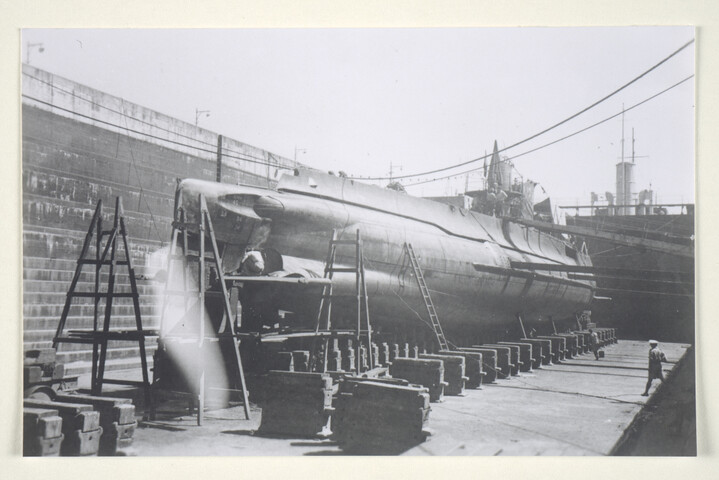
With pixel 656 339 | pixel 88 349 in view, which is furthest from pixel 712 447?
pixel 88 349

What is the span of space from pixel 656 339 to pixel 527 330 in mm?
9410

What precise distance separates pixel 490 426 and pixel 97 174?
37.7 feet

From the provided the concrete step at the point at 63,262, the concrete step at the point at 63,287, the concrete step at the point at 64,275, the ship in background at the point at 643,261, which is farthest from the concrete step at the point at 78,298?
the ship in background at the point at 643,261

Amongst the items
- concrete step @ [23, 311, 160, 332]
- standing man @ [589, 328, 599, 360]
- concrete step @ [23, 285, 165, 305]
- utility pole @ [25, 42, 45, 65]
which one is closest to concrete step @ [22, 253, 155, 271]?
concrete step @ [23, 285, 165, 305]

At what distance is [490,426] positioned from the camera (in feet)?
26.8

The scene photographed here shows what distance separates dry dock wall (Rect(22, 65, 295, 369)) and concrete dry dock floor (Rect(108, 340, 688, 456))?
12.5 feet

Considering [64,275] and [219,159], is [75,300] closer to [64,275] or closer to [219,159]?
[64,275]

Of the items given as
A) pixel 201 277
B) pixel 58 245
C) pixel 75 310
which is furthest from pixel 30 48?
pixel 75 310

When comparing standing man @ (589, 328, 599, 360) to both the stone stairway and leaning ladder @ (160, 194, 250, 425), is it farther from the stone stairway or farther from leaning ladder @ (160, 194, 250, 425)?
leaning ladder @ (160, 194, 250, 425)

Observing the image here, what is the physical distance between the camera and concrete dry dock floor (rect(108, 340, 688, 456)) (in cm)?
711

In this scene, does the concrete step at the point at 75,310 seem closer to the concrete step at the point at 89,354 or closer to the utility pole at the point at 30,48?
the concrete step at the point at 89,354

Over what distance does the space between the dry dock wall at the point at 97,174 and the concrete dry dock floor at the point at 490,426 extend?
3.80m

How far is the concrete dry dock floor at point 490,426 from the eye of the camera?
7113mm
